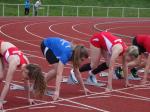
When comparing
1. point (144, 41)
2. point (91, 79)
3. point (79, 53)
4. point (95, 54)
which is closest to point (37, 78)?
point (79, 53)

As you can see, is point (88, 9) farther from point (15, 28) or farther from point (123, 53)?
point (123, 53)

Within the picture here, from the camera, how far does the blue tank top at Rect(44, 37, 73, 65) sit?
9922mm

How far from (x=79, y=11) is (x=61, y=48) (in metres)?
35.2

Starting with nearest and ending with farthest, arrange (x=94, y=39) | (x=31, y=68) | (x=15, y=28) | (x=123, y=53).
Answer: (x=31, y=68) → (x=123, y=53) → (x=94, y=39) → (x=15, y=28)

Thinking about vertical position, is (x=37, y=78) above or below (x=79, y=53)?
below

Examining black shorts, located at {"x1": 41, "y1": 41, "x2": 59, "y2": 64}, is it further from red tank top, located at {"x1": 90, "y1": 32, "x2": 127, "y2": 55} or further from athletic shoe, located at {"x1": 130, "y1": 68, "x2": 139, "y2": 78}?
athletic shoe, located at {"x1": 130, "y1": 68, "x2": 139, "y2": 78}

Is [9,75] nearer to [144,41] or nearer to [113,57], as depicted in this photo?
[113,57]

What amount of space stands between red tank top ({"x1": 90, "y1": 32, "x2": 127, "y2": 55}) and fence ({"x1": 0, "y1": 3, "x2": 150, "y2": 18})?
103ft

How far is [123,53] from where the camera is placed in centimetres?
1113

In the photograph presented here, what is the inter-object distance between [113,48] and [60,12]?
3404 centimetres

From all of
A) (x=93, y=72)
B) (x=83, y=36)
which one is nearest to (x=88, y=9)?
(x=83, y=36)

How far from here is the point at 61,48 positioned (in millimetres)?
10203

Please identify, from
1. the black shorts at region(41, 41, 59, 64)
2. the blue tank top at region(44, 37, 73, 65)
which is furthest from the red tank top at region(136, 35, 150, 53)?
the black shorts at region(41, 41, 59, 64)

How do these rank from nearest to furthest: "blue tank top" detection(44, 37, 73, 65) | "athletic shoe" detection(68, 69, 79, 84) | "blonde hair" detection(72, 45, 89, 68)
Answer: "blonde hair" detection(72, 45, 89, 68)
"blue tank top" detection(44, 37, 73, 65)
"athletic shoe" detection(68, 69, 79, 84)
